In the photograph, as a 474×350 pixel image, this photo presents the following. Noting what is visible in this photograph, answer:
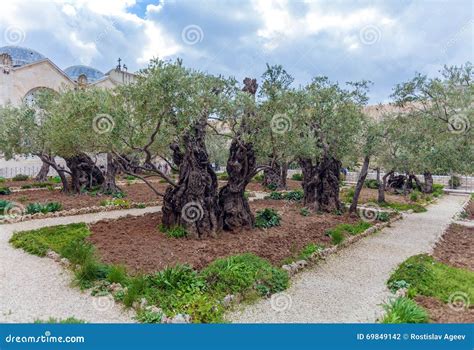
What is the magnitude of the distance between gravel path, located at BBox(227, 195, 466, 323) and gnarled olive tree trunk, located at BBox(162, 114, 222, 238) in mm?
4406

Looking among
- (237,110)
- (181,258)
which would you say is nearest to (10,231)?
(181,258)

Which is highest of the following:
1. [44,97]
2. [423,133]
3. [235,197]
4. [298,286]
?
[44,97]

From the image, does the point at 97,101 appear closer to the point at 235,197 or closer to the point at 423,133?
the point at 235,197

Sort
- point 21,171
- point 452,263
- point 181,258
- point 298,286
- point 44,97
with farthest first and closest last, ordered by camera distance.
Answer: point 21,171 → point 44,97 → point 452,263 → point 181,258 → point 298,286

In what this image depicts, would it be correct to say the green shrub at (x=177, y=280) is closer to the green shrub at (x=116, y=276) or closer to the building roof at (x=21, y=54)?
the green shrub at (x=116, y=276)

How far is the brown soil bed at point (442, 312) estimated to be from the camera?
22.8 feet

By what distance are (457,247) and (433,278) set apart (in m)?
5.80

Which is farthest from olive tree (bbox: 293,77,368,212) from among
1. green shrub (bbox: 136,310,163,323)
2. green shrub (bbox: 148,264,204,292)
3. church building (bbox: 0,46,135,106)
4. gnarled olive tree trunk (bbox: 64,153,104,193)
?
church building (bbox: 0,46,135,106)

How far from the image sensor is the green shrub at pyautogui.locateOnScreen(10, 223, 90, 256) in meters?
11.1

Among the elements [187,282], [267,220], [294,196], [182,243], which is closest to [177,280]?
[187,282]

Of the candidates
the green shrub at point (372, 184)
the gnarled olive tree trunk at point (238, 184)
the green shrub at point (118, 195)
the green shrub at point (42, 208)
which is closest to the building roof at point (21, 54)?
the green shrub at point (118, 195)

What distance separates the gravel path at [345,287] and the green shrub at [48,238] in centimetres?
715

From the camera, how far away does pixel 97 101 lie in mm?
12680

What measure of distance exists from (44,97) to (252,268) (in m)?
23.2
